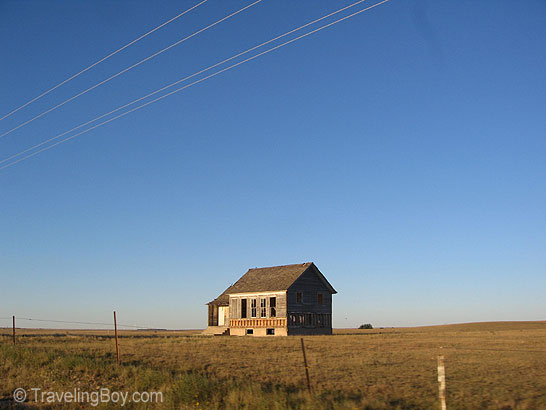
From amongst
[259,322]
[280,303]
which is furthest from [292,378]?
[259,322]

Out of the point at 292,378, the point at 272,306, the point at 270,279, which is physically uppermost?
the point at 270,279

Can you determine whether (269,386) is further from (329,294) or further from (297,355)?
(329,294)

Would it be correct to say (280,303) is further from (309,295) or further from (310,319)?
(310,319)

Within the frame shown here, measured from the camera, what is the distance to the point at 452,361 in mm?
21656

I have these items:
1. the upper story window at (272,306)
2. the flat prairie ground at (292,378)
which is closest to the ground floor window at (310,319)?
the upper story window at (272,306)

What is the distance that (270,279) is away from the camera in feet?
164

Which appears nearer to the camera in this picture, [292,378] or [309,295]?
[292,378]

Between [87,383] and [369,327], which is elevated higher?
[87,383]

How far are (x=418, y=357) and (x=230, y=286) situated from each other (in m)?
32.6

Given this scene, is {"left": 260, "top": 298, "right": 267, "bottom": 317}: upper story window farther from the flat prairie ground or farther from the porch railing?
the flat prairie ground

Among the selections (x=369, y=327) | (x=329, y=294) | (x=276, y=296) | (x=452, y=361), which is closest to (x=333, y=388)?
(x=452, y=361)

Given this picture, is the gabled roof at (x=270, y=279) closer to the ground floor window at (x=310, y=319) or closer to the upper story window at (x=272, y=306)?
the upper story window at (x=272, y=306)

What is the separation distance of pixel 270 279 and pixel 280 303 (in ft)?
12.6

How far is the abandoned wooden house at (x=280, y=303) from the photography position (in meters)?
46.8
